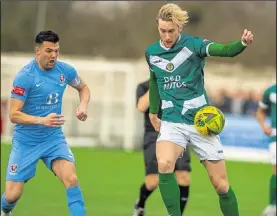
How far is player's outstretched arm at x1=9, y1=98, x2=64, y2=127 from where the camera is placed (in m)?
8.37

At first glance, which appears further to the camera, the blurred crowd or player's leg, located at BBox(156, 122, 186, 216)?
the blurred crowd

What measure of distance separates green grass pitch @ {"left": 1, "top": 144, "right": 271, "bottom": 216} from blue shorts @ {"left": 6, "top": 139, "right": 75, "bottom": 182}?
7.29 feet

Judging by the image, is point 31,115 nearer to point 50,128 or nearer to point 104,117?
point 50,128

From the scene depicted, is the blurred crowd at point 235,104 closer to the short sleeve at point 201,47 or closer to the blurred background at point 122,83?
the blurred background at point 122,83


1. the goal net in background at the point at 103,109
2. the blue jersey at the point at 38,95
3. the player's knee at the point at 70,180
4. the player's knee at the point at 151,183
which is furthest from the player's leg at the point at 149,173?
the goal net in background at the point at 103,109

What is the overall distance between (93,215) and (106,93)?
17023 mm

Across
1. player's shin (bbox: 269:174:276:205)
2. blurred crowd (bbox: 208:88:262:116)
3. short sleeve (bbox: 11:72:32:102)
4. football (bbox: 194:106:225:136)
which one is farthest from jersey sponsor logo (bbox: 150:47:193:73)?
blurred crowd (bbox: 208:88:262:116)

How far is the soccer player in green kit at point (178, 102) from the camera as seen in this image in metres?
8.72

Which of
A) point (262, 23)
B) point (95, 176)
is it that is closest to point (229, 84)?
point (262, 23)

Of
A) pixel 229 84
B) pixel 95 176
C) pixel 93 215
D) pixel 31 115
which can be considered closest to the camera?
pixel 31 115

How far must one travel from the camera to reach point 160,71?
8.90 meters

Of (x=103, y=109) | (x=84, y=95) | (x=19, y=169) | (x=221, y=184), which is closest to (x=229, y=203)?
(x=221, y=184)

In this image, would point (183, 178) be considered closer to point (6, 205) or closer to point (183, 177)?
point (183, 177)

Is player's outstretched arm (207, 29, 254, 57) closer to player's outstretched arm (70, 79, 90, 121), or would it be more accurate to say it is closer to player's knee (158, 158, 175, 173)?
player's knee (158, 158, 175, 173)
